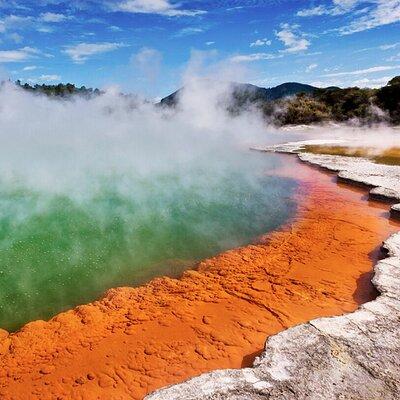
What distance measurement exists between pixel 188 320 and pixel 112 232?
3.07 m

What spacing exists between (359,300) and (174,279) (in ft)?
7.41

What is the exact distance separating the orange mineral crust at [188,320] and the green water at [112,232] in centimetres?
43

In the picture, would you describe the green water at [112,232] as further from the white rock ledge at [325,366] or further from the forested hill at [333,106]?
the forested hill at [333,106]

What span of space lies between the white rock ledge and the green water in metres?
2.32

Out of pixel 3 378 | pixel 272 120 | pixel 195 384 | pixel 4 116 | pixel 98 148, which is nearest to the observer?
pixel 195 384

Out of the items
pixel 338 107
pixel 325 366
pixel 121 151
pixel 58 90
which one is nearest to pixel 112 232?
pixel 325 366

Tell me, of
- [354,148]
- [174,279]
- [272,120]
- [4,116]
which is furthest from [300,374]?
[4,116]

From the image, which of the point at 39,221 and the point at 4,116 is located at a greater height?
the point at 4,116

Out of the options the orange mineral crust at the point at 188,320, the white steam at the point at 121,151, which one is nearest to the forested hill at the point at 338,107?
the white steam at the point at 121,151

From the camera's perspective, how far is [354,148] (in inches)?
602

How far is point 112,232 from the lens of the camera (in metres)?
6.68

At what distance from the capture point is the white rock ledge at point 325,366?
268 centimetres

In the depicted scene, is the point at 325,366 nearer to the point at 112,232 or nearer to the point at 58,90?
the point at 112,232

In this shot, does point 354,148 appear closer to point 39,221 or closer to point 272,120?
point 39,221
